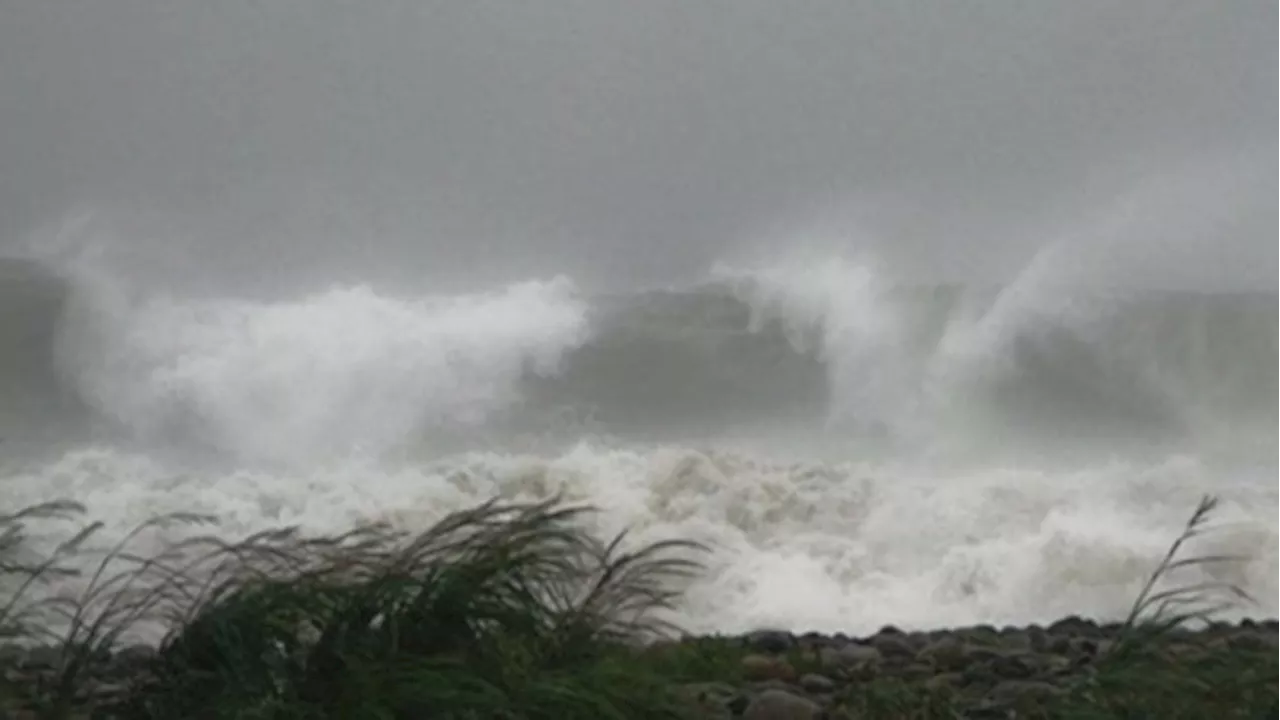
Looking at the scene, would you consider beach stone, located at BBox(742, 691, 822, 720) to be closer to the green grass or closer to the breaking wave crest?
the green grass

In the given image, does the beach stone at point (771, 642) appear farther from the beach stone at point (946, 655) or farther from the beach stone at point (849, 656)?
the beach stone at point (946, 655)

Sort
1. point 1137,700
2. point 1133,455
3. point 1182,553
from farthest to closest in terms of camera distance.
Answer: point 1133,455, point 1182,553, point 1137,700

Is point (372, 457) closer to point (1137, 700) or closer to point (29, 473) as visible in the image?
point (29, 473)

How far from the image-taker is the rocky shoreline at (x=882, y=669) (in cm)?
213

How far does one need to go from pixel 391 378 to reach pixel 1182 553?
10.8 feet

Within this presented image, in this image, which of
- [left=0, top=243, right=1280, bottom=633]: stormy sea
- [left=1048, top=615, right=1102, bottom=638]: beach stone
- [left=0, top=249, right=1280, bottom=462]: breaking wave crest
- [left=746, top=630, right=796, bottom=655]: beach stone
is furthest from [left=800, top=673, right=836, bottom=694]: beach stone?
[left=0, top=249, right=1280, bottom=462]: breaking wave crest

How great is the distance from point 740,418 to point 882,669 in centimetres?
383

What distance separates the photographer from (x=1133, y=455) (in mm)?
5961

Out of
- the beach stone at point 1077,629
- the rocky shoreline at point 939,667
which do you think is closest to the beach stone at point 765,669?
the rocky shoreline at point 939,667

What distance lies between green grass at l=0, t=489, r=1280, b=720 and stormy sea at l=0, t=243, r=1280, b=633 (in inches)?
75.9

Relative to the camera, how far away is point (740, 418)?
20.9 ft

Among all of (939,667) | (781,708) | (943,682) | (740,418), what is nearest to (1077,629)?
(939,667)

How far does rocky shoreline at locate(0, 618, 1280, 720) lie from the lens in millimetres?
2129

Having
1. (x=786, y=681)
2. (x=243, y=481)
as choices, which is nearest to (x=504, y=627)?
(x=786, y=681)
